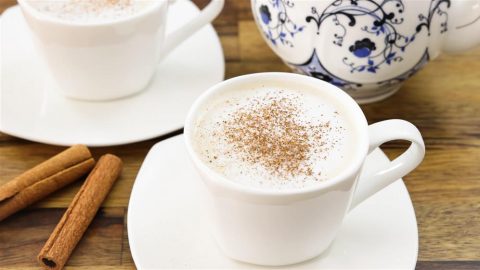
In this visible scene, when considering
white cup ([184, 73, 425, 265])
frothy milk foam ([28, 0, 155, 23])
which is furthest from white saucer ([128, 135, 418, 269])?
frothy milk foam ([28, 0, 155, 23])

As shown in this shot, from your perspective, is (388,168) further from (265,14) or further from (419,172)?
(265,14)

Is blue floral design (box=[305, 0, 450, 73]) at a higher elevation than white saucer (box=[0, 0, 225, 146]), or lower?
higher

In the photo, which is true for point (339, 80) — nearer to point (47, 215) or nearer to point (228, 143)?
point (228, 143)

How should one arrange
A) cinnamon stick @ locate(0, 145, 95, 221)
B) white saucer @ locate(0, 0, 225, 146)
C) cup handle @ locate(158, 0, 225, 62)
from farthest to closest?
cup handle @ locate(158, 0, 225, 62) < white saucer @ locate(0, 0, 225, 146) < cinnamon stick @ locate(0, 145, 95, 221)

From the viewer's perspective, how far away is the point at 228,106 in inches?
36.1

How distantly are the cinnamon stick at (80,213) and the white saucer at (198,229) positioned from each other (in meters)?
0.07

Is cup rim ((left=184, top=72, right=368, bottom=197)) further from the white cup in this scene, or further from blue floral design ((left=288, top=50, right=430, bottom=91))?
blue floral design ((left=288, top=50, right=430, bottom=91))

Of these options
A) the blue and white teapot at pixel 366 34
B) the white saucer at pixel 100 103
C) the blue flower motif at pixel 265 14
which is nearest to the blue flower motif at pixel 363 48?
the blue and white teapot at pixel 366 34

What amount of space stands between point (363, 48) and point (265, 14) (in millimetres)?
174

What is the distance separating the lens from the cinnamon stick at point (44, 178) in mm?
982

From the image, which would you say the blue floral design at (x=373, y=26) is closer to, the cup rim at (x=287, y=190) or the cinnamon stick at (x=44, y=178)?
the cup rim at (x=287, y=190)

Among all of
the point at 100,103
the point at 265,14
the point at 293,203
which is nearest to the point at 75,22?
the point at 100,103

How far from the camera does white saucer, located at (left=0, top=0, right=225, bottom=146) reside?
43.5 inches

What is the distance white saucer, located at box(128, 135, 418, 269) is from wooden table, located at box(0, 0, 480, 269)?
0.20 feet
